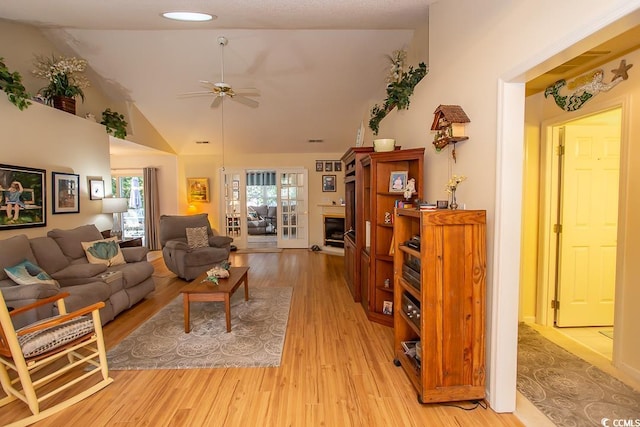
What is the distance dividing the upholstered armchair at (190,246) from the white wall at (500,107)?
407cm

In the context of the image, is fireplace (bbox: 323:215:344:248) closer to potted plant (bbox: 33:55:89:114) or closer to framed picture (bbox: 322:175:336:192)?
framed picture (bbox: 322:175:336:192)

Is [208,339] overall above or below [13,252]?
below

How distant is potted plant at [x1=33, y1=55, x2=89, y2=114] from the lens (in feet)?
13.5

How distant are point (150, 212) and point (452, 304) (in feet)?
24.2

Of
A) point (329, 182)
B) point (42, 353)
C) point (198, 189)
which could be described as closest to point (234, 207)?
point (198, 189)

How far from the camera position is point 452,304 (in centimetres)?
206

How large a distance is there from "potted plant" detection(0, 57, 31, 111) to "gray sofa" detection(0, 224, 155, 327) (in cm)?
147

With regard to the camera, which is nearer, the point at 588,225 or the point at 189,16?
the point at 189,16

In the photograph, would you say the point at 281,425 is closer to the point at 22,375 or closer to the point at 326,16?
the point at 22,375

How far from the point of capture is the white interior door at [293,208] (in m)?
8.05

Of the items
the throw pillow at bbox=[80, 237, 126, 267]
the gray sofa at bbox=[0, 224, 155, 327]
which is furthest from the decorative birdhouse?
the throw pillow at bbox=[80, 237, 126, 267]

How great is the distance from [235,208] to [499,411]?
7.00 m

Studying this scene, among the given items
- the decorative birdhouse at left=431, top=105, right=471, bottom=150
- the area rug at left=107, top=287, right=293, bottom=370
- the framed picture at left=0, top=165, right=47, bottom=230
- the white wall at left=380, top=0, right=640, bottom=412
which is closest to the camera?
the white wall at left=380, top=0, right=640, bottom=412

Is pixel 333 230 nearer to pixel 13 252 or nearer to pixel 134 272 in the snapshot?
pixel 134 272
